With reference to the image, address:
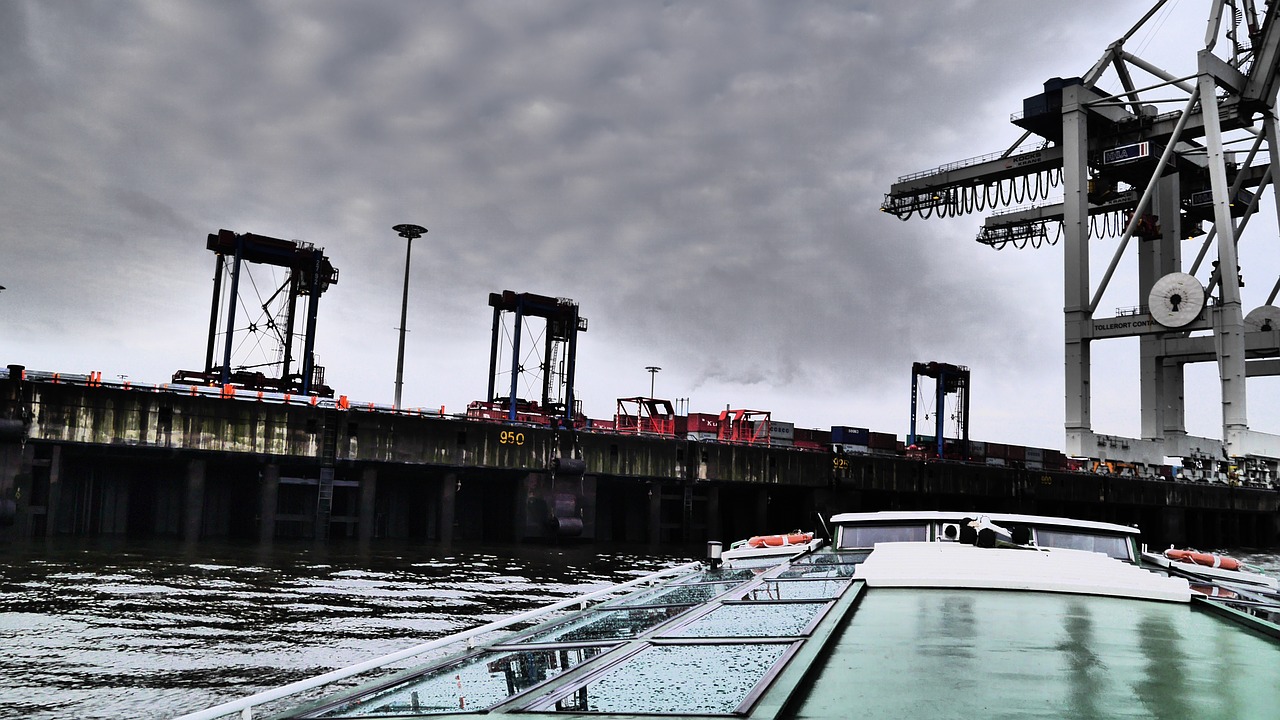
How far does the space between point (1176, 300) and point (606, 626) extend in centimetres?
6738

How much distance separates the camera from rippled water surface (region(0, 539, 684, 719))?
37.2 feet

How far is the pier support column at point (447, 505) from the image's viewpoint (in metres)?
43.5

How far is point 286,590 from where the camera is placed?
21750 mm

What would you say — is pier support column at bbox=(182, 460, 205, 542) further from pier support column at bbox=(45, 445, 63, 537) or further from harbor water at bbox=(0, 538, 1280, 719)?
pier support column at bbox=(45, 445, 63, 537)

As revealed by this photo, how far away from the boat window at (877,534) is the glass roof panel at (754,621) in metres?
7.00

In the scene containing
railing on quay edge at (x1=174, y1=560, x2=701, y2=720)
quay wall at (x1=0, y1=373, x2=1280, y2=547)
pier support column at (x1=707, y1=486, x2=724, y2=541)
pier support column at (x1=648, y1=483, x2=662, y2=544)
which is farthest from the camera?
pier support column at (x1=707, y1=486, x2=724, y2=541)

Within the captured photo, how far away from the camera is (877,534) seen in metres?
16.6

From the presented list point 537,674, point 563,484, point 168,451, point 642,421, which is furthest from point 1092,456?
point 537,674

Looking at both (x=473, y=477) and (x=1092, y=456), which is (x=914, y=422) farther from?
(x=473, y=477)

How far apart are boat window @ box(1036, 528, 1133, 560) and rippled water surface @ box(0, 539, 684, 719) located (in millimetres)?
10438

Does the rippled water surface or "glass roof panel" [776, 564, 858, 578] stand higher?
"glass roof panel" [776, 564, 858, 578]

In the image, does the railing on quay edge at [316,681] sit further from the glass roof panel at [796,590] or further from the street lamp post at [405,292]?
the street lamp post at [405,292]

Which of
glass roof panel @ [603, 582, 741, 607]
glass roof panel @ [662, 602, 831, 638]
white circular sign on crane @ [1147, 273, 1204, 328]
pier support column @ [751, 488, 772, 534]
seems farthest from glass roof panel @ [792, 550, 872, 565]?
white circular sign on crane @ [1147, 273, 1204, 328]

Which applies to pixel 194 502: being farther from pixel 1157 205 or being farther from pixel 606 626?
pixel 1157 205
